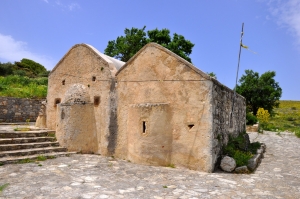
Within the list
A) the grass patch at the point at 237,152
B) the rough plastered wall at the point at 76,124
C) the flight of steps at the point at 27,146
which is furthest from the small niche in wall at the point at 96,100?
the grass patch at the point at 237,152

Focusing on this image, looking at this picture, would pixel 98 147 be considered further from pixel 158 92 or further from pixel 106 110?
pixel 158 92

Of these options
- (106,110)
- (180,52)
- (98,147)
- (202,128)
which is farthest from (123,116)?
(180,52)

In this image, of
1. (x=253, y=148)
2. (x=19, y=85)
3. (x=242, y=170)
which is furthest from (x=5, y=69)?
(x=242, y=170)

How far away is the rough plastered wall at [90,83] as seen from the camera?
29.1 feet

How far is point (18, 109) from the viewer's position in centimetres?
1523

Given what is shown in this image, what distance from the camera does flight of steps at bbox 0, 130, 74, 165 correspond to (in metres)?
7.26

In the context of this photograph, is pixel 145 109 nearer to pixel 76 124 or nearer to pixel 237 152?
pixel 76 124

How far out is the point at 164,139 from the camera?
7449mm

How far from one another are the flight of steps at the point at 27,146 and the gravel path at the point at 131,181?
22.2 inches

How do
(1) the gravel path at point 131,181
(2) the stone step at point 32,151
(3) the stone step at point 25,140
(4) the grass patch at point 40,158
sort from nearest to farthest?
(1) the gravel path at point 131,181 → (2) the stone step at point 32,151 → (4) the grass patch at point 40,158 → (3) the stone step at point 25,140

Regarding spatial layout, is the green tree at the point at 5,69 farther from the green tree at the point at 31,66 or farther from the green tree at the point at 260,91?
the green tree at the point at 260,91

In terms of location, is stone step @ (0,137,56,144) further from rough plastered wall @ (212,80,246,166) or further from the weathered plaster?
rough plastered wall @ (212,80,246,166)

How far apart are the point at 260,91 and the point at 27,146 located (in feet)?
103

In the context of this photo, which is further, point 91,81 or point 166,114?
point 91,81
